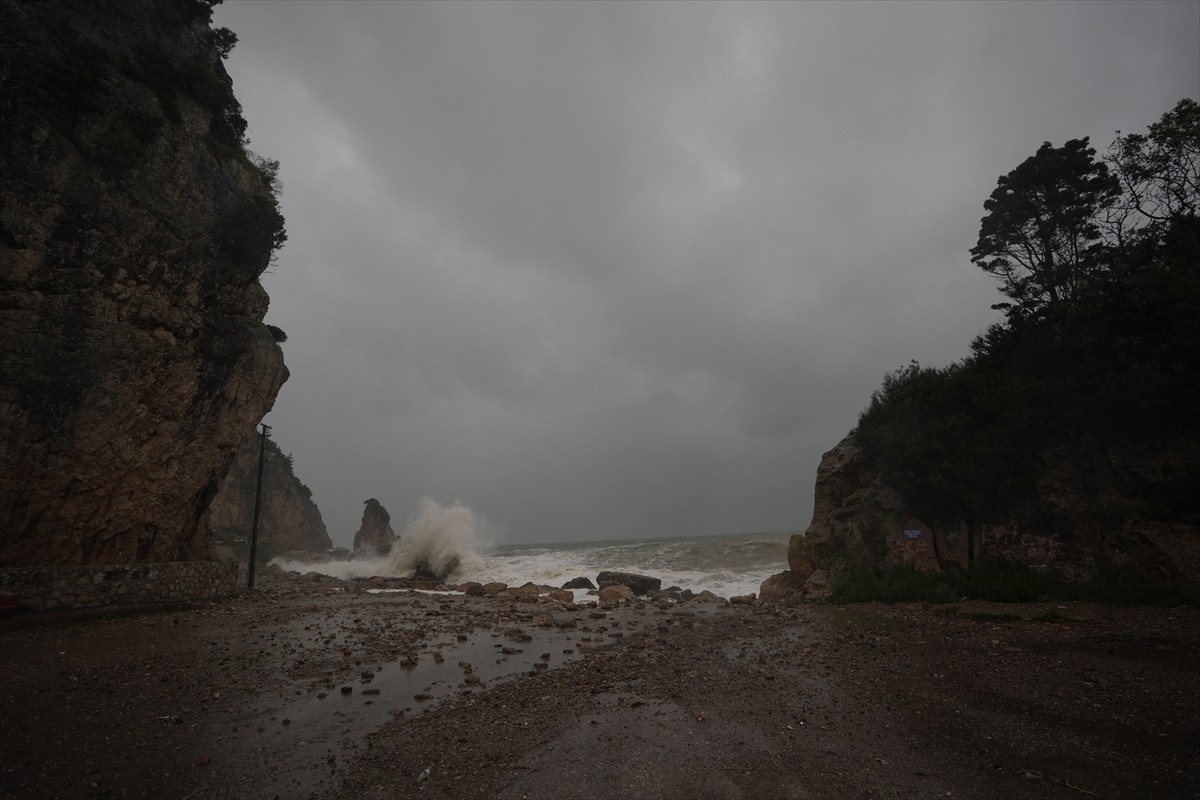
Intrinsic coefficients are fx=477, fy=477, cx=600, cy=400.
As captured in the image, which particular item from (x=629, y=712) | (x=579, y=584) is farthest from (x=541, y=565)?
(x=629, y=712)

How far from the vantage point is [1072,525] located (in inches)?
534

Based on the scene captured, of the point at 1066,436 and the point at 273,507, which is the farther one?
the point at 273,507

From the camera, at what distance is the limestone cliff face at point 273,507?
4925cm

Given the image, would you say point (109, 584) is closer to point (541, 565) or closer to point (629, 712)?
point (629, 712)

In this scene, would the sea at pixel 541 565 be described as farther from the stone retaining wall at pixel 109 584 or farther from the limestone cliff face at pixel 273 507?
the stone retaining wall at pixel 109 584

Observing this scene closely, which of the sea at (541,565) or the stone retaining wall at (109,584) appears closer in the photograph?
the stone retaining wall at (109,584)

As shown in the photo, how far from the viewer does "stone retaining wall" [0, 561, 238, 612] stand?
1338cm

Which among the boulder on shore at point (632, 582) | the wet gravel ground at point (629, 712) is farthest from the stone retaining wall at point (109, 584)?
the boulder on shore at point (632, 582)

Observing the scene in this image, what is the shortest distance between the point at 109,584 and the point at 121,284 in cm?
960

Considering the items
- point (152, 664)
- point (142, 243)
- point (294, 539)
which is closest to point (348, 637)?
point (152, 664)

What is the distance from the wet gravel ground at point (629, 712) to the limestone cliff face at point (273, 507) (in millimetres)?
44428

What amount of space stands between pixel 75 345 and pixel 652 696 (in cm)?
1934

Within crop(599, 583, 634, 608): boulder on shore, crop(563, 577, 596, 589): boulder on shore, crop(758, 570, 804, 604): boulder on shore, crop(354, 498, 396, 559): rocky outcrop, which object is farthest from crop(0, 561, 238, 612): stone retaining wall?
crop(354, 498, 396, 559): rocky outcrop

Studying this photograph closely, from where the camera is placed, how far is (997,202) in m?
21.8
